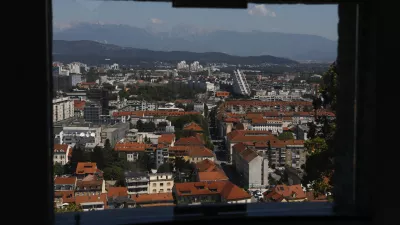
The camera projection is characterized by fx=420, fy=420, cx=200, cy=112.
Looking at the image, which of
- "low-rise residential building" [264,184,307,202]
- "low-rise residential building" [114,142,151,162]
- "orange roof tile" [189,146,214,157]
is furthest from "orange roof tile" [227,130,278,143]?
"low-rise residential building" [114,142,151,162]

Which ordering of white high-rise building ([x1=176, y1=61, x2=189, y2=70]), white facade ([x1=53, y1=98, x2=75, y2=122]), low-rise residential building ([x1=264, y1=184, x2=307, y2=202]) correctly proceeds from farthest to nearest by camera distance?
low-rise residential building ([x1=264, y1=184, x2=307, y2=202]) < white high-rise building ([x1=176, y1=61, x2=189, y2=70]) < white facade ([x1=53, y1=98, x2=75, y2=122])

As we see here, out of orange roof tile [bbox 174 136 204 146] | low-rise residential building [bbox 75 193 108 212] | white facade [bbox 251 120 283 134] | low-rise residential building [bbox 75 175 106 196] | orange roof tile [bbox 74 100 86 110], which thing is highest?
orange roof tile [bbox 74 100 86 110]

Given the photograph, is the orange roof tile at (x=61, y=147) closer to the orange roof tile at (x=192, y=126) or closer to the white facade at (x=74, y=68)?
the white facade at (x=74, y=68)

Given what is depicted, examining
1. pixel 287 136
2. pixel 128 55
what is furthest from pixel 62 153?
pixel 287 136

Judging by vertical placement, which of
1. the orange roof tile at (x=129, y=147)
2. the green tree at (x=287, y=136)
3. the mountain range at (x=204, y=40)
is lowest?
the orange roof tile at (x=129, y=147)

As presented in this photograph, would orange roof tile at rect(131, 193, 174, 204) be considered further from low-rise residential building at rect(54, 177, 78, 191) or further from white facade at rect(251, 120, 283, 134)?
white facade at rect(251, 120, 283, 134)
